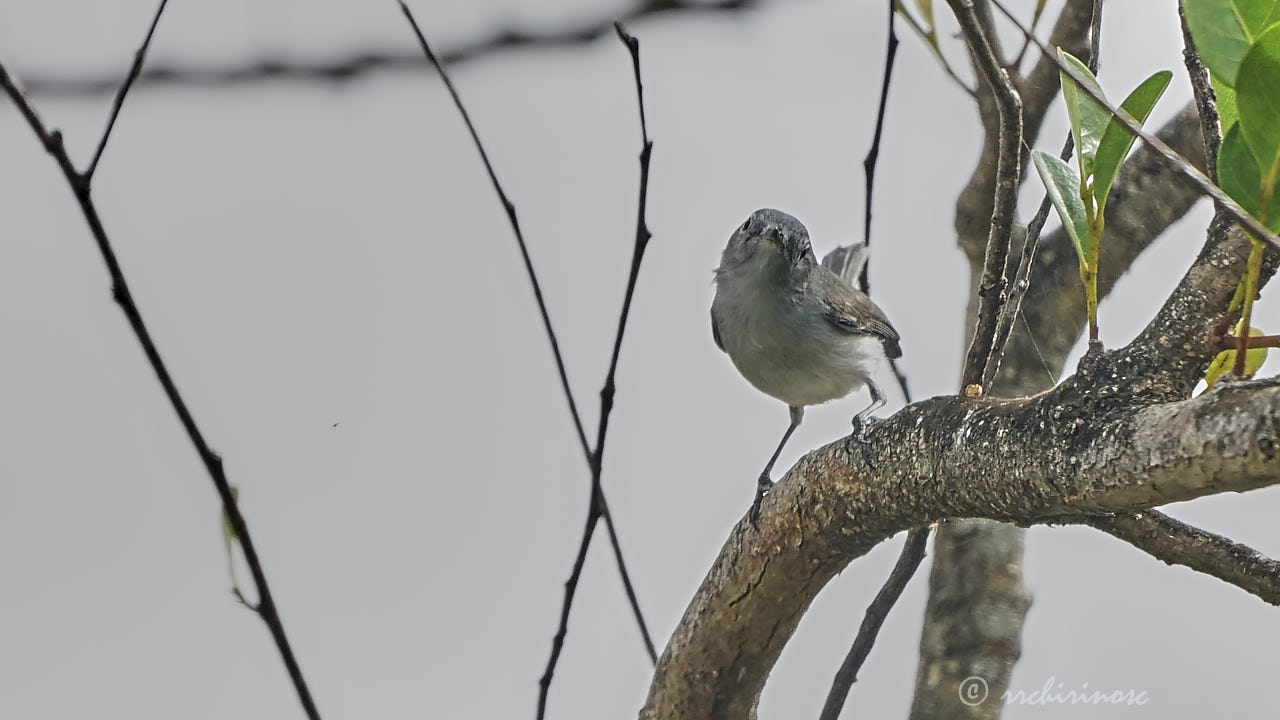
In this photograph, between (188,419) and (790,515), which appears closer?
(188,419)

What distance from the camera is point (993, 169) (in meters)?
1.52

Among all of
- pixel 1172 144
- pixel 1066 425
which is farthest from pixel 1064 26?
pixel 1066 425

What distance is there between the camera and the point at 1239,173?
24.4 inches

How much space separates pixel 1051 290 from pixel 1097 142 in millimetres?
974

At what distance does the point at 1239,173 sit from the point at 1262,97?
0.15 feet

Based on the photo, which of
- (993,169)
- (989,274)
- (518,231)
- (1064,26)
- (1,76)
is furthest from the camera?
(1064,26)

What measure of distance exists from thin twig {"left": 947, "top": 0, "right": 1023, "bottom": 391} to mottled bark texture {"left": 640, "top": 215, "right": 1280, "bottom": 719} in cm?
10

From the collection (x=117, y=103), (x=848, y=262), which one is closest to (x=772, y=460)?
(x=848, y=262)

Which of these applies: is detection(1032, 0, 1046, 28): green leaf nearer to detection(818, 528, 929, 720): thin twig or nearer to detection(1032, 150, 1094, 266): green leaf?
detection(1032, 150, 1094, 266): green leaf

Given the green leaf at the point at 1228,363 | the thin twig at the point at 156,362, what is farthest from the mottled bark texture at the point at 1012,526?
the thin twig at the point at 156,362


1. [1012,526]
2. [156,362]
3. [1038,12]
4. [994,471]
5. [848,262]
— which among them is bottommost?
[156,362]

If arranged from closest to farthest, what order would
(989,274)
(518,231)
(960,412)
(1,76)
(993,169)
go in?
(1,76) → (518,231) → (960,412) → (989,274) → (993,169)

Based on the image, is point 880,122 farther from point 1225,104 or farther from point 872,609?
point 872,609

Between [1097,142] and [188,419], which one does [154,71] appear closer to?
[188,419]
